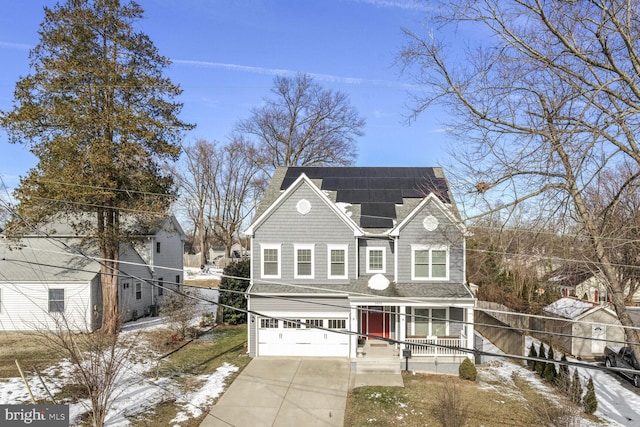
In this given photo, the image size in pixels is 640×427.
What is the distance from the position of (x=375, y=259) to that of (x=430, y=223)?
2.92m

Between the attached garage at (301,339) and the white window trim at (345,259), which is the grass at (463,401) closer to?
the attached garage at (301,339)

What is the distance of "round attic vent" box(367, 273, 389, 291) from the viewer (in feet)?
58.3

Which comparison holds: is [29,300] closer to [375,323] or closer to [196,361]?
[196,361]

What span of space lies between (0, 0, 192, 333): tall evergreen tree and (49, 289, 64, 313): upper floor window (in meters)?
3.50

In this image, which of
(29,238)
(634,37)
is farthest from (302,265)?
(29,238)

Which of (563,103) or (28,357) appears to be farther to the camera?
(28,357)

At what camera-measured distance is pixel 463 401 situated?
13.6m

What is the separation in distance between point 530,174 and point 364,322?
40.5 ft

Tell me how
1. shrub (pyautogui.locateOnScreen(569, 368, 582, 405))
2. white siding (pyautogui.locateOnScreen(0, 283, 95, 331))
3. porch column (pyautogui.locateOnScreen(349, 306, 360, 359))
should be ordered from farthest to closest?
white siding (pyautogui.locateOnScreen(0, 283, 95, 331))
porch column (pyautogui.locateOnScreen(349, 306, 360, 359))
shrub (pyautogui.locateOnScreen(569, 368, 582, 405))

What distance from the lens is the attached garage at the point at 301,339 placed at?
60.1 ft

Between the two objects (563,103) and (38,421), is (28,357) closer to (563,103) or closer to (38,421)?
(38,421)

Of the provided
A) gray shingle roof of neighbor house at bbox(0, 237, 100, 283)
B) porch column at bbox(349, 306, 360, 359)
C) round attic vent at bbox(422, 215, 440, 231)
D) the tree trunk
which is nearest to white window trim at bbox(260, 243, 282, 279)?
porch column at bbox(349, 306, 360, 359)

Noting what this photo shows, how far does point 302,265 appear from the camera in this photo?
18797mm

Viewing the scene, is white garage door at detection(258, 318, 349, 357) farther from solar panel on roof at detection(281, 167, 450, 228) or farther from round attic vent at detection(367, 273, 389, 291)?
solar panel on roof at detection(281, 167, 450, 228)
